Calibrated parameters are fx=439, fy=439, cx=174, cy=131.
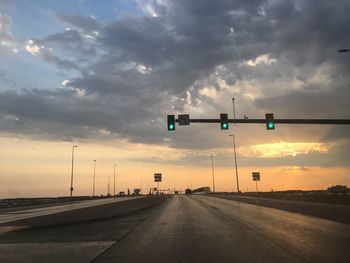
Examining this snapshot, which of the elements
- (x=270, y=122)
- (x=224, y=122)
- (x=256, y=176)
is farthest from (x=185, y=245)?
(x=256, y=176)

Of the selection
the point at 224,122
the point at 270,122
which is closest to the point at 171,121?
the point at 224,122

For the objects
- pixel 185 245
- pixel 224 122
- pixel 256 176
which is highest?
pixel 256 176

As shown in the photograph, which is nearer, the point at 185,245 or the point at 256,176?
the point at 185,245

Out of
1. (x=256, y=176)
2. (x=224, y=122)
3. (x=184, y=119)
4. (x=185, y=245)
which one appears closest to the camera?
(x=185, y=245)

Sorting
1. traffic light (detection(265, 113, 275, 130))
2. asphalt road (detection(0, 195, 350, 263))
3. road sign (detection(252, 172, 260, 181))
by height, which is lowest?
asphalt road (detection(0, 195, 350, 263))

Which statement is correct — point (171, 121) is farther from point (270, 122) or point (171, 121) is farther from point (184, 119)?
point (270, 122)

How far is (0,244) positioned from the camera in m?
15.8

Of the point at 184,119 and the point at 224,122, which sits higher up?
the point at 184,119

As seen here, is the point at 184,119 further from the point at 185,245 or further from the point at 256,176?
the point at 256,176

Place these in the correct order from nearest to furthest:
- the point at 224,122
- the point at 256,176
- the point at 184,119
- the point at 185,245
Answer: the point at 185,245 → the point at 184,119 → the point at 224,122 → the point at 256,176

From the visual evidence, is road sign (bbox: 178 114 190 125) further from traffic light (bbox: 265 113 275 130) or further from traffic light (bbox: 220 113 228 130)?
traffic light (bbox: 265 113 275 130)

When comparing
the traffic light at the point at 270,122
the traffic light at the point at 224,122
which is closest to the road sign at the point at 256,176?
the traffic light at the point at 270,122

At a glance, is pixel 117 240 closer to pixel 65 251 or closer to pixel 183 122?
pixel 65 251

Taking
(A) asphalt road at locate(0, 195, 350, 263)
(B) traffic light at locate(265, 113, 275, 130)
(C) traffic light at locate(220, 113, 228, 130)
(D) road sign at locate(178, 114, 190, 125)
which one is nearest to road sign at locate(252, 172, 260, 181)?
(B) traffic light at locate(265, 113, 275, 130)
